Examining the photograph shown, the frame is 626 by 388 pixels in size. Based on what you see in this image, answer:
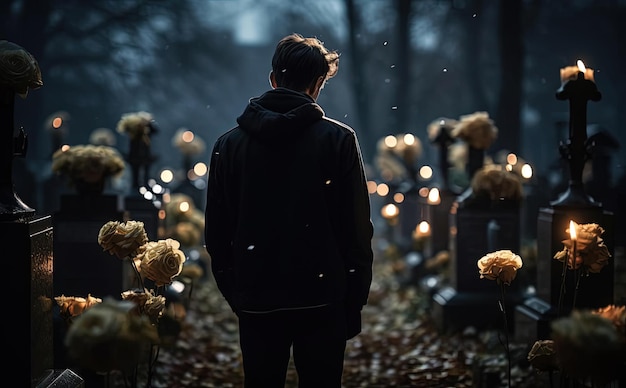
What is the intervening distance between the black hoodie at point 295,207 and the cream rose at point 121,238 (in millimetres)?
941

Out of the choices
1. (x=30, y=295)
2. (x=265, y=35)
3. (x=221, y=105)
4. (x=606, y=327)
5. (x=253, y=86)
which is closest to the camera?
(x=606, y=327)

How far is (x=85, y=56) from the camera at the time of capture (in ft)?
90.8

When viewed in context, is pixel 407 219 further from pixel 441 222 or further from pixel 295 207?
pixel 295 207

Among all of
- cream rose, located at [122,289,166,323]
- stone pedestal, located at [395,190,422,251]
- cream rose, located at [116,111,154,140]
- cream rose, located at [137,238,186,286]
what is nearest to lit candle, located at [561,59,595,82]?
cream rose, located at [137,238,186,286]

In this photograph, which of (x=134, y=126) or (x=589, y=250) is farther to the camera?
(x=134, y=126)

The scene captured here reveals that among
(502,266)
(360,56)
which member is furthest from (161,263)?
(360,56)

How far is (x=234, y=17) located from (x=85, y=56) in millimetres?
10397

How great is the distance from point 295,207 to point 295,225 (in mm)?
74

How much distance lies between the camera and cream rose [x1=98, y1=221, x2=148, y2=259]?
14.5 ft

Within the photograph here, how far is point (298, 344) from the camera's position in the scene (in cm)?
361

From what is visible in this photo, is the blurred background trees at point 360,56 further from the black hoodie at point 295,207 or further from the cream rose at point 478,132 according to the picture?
the black hoodie at point 295,207

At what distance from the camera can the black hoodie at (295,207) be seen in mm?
3518

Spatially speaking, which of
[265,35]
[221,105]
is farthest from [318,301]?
[221,105]

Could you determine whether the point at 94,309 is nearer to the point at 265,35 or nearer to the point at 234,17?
the point at 234,17
